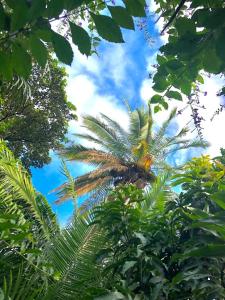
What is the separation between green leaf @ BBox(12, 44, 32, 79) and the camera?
111 centimetres

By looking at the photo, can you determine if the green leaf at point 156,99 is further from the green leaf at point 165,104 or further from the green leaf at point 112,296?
the green leaf at point 112,296

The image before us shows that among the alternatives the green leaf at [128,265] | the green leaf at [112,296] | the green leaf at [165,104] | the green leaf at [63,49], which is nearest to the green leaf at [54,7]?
the green leaf at [63,49]

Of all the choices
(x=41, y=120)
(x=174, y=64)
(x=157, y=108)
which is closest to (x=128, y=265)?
(x=157, y=108)

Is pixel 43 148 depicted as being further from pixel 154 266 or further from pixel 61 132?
pixel 154 266

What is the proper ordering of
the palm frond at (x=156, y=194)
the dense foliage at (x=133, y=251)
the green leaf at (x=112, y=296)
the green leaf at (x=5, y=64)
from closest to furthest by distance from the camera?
the green leaf at (x=5, y=64), the green leaf at (x=112, y=296), the dense foliage at (x=133, y=251), the palm frond at (x=156, y=194)

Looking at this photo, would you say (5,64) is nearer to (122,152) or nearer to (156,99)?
(156,99)

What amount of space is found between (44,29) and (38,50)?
0.07 meters

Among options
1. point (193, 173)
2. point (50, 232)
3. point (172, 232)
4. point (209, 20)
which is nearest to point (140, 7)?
point (209, 20)

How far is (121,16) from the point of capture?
3.29ft

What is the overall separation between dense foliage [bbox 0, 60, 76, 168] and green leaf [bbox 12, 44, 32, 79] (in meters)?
11.7

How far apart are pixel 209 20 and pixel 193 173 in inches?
97.5

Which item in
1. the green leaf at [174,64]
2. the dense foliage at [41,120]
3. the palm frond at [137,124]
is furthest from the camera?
the palm frond at [137,124]

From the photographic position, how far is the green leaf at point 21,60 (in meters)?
1.11

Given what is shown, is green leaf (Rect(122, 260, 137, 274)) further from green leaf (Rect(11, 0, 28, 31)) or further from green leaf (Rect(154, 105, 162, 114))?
green leaf (Rect(11, 0, 28, 31))
